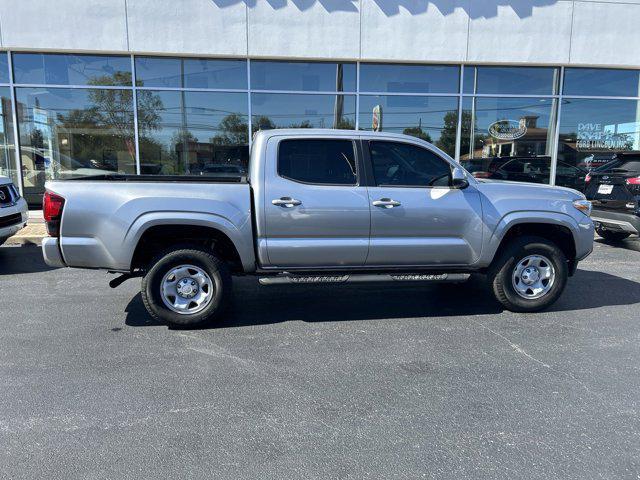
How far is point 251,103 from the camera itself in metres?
11.7

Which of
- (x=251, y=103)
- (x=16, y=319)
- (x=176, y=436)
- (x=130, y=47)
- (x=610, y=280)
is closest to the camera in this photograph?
(x=176, y=436)

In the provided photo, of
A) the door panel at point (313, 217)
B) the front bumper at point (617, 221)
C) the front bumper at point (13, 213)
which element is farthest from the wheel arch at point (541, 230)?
the front bumper at point (13, 213)

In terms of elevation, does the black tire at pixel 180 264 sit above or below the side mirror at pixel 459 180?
below

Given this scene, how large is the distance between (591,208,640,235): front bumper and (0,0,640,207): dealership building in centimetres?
398

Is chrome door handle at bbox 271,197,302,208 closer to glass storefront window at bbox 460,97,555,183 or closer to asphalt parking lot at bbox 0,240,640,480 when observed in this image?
Answer: asphalt parking lot at bbox 0,240,640,480

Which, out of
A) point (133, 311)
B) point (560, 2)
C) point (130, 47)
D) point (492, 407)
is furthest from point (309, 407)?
point (560, 2)

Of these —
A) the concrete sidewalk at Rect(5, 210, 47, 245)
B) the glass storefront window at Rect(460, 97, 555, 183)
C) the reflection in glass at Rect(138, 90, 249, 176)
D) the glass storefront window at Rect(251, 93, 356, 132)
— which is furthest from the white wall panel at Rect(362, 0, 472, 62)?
the concrete sidewalk at Rect(5, 210, 47, 245)

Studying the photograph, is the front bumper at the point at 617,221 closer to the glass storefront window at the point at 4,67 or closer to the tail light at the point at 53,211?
the tail light at the point at 53,211

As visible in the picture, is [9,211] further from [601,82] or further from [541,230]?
[601,82]

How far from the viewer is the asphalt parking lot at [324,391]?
268 cm

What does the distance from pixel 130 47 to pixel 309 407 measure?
1048 cm

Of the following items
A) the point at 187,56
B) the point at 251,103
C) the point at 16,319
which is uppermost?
the point at 187,56

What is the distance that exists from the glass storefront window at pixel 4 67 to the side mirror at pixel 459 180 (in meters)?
11.3

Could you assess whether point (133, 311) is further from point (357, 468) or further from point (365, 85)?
point (365, 85)
